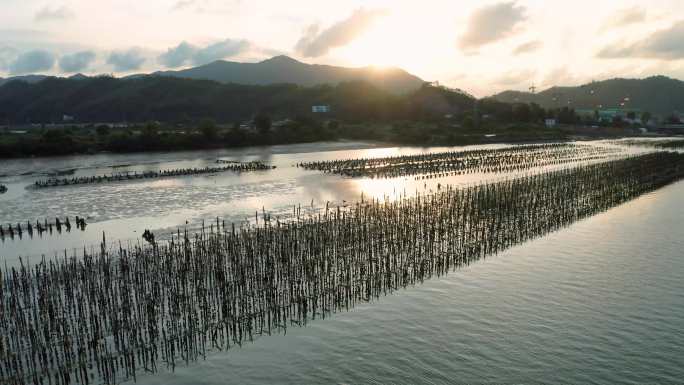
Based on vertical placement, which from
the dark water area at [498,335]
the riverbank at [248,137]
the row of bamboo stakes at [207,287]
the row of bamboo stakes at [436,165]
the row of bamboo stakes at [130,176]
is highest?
the riverbank at [248,137]

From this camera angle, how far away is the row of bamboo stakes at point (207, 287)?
484 inches

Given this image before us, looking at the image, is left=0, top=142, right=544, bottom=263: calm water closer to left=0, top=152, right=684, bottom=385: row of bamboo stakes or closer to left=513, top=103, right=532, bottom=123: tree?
left=0, top=152, right=684, bottom=385: row of bamboo stakes

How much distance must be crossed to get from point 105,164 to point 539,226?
54.3m

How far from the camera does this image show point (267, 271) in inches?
643

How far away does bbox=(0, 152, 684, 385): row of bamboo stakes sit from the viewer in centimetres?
1228

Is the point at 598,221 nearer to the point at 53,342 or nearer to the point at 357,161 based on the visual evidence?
the point at 53,342

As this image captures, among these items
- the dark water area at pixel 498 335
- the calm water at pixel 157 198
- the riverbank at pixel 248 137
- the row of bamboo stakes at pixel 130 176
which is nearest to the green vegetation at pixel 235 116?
the riverbank at pixel 248 137

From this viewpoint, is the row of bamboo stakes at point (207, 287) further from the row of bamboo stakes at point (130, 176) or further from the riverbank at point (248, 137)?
the riverbank at point (248, 137)

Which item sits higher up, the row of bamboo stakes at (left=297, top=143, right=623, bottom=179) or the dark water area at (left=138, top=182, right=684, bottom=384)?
the row of bamboo stakes at (left=297, top=143, right=623, bottom=179)

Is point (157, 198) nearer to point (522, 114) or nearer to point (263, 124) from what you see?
point (263, 124)

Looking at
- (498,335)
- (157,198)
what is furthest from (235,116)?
(498,335)

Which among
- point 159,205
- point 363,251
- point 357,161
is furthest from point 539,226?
point 357,161

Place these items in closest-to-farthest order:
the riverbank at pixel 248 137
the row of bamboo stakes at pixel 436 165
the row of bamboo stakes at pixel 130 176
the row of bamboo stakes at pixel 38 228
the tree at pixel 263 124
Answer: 1. the row of bamboo stakes at pixel 38 228
2. the row of bamboo stakes at pixel 130 176
3. the row of bamboo stakes at pixel 436 165
4. the riverbank at pixel 248 137
5. the tree at pixel 263 124


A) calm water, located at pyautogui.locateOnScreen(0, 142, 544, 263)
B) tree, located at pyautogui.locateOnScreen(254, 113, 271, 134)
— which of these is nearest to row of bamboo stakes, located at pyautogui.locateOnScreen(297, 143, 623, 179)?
calm water, located at pyautogui.locateOnScreen(0, 142, 544, 263)
